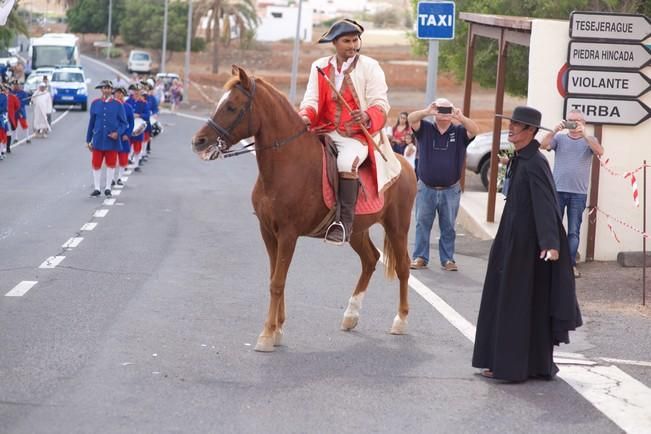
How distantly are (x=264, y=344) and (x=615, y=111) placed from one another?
7.45 m

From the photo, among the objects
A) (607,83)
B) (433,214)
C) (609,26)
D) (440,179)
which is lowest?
(433,214)

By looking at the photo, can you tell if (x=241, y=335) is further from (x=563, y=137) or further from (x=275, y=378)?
(x=563, y=137)

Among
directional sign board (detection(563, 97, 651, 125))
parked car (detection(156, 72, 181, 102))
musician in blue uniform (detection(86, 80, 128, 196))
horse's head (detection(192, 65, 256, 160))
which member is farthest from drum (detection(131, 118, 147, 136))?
parked car (detection(156, 72, 181, 102))

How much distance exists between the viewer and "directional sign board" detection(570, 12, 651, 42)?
1500 cm

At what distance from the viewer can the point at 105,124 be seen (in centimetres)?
2264

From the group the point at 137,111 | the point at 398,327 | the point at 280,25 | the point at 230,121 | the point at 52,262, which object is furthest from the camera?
the point at 280,25

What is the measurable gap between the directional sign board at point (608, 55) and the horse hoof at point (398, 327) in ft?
19.9

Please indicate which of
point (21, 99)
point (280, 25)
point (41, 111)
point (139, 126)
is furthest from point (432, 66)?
point (280, 25)

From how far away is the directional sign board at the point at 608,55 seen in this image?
15.1 m

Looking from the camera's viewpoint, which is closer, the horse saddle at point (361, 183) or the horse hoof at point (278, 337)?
the horse hoof at point (278, 337)

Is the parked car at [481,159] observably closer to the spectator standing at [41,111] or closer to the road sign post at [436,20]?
the road sign post at [436,20]

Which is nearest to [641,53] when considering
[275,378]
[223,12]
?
[275,378]

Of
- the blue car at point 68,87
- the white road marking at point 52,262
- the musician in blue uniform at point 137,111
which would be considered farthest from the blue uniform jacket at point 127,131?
the blue car at point 68,87

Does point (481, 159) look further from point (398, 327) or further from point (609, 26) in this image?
point (398, 327)
